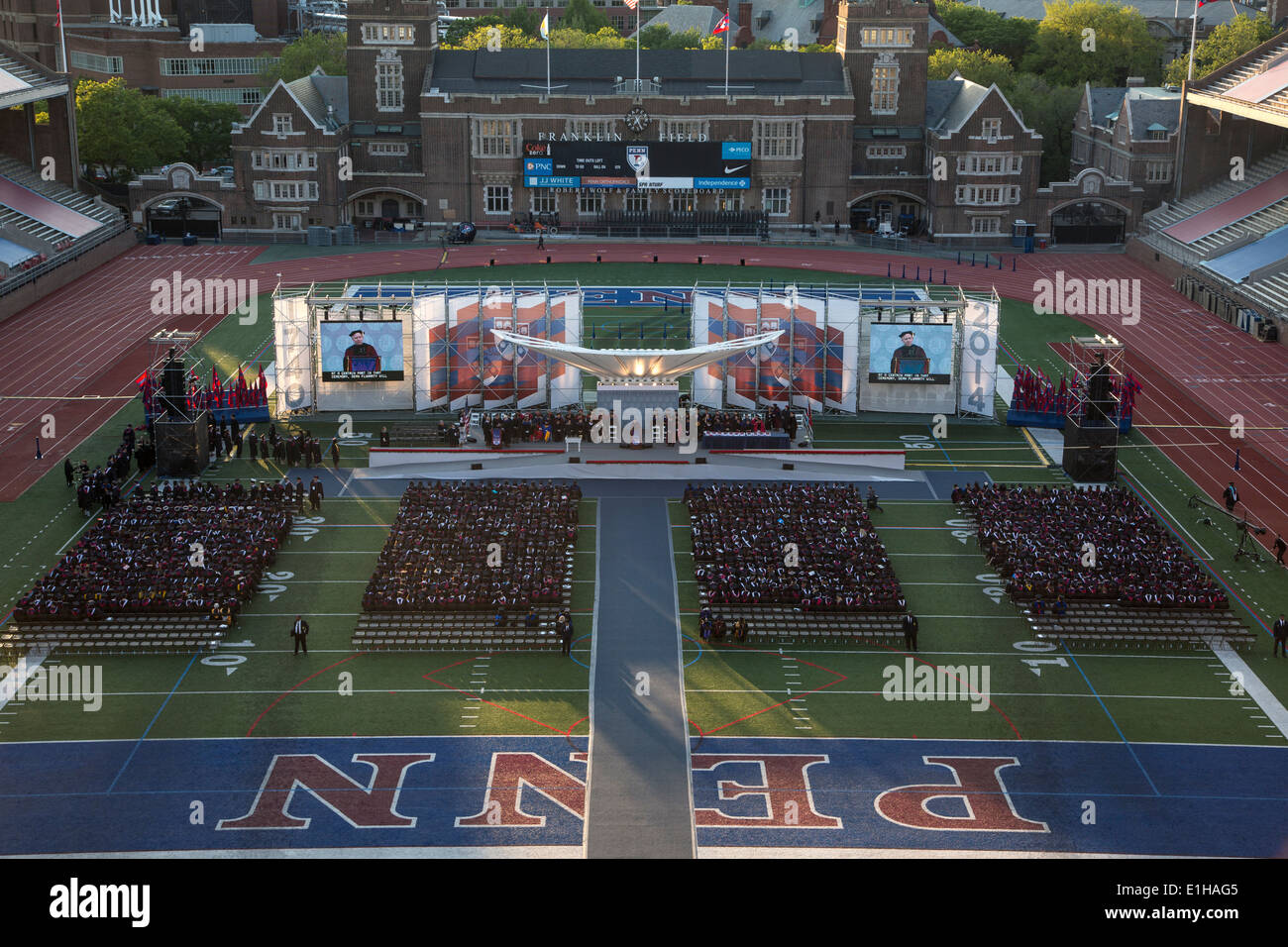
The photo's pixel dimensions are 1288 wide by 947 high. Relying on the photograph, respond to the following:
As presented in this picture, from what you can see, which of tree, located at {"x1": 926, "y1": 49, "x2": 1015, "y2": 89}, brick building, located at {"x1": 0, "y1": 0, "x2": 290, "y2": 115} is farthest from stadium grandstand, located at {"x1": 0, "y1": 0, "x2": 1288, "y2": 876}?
brick building, located at {"x1": 0, "y1": 0, "x2": 290, "y2": 115}

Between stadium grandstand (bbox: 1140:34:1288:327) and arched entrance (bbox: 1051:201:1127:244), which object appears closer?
stadium grandstand (bbox: 1140:34:1288:327)

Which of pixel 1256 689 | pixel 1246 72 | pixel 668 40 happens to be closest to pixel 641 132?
pixel 1246 72

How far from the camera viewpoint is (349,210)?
107938 millimetres

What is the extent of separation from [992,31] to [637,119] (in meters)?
66.6

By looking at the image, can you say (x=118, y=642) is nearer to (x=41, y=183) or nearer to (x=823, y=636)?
(x=823, y=636)

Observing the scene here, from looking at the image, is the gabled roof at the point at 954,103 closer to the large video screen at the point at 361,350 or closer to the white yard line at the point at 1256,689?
the large video screen at the point at 361,350

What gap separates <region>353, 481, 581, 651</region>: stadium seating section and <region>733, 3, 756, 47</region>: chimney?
12939cm

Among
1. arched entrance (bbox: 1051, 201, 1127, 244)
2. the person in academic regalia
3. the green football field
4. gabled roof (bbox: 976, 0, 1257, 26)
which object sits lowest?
the green football field

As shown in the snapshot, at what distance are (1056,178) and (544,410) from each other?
228ft

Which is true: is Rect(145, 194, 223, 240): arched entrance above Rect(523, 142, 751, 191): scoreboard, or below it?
below

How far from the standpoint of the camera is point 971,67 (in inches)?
5027

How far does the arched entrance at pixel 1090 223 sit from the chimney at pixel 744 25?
244 feet

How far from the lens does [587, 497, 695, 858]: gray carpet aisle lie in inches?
1244

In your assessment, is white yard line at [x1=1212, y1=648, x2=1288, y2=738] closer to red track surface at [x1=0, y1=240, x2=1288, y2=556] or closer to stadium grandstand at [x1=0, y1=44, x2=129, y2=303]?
red track surface at [x1=0, y1=240, x2=1288, y2=556]
